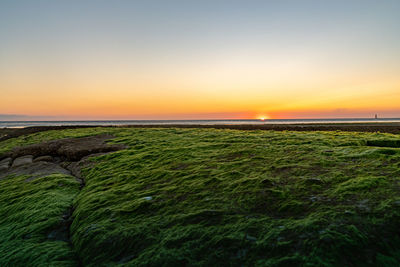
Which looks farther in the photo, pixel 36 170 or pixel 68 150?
pixel 68 150

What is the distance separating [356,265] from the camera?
9.95 ft

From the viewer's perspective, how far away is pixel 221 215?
441 centimetres

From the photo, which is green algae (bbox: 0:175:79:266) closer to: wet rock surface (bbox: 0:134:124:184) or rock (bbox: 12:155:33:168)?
wet rock surface (bbox: 0:134:124:184)

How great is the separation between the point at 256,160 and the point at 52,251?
20.4 feet

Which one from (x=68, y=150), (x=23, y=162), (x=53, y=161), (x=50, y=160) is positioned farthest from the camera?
(x=68, y=150)

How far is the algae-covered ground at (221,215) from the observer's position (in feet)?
11.2

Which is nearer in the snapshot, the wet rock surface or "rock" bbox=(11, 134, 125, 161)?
the wet rock surface

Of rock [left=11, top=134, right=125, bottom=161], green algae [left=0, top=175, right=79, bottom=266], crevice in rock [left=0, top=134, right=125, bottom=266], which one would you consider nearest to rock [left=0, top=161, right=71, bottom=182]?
crevice in rock [left=0, top=134, right=125, bottom=266]

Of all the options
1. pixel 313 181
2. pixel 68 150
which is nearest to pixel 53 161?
pixel 68 150

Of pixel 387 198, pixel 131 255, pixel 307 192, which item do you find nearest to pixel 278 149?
pixel 307 192

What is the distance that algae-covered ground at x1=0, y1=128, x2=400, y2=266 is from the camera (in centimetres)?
341

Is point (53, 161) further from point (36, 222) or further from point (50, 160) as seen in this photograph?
point (36, 222)

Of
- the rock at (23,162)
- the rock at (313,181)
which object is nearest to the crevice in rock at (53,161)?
the rock at (23,162)

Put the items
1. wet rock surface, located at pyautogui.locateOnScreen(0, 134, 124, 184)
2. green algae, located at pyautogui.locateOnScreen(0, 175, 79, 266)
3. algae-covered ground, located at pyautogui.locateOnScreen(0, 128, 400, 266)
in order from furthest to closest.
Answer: wet rock surface, located at pyautogui.locateOnScreen(0, 134, 124, 184) < green algae, located at pyautogui.locateOnScreen(0, 175, 79, 266) < algae-covered ground, located at pyautogui.locateOnScreen(0, 128, 400, 266)
